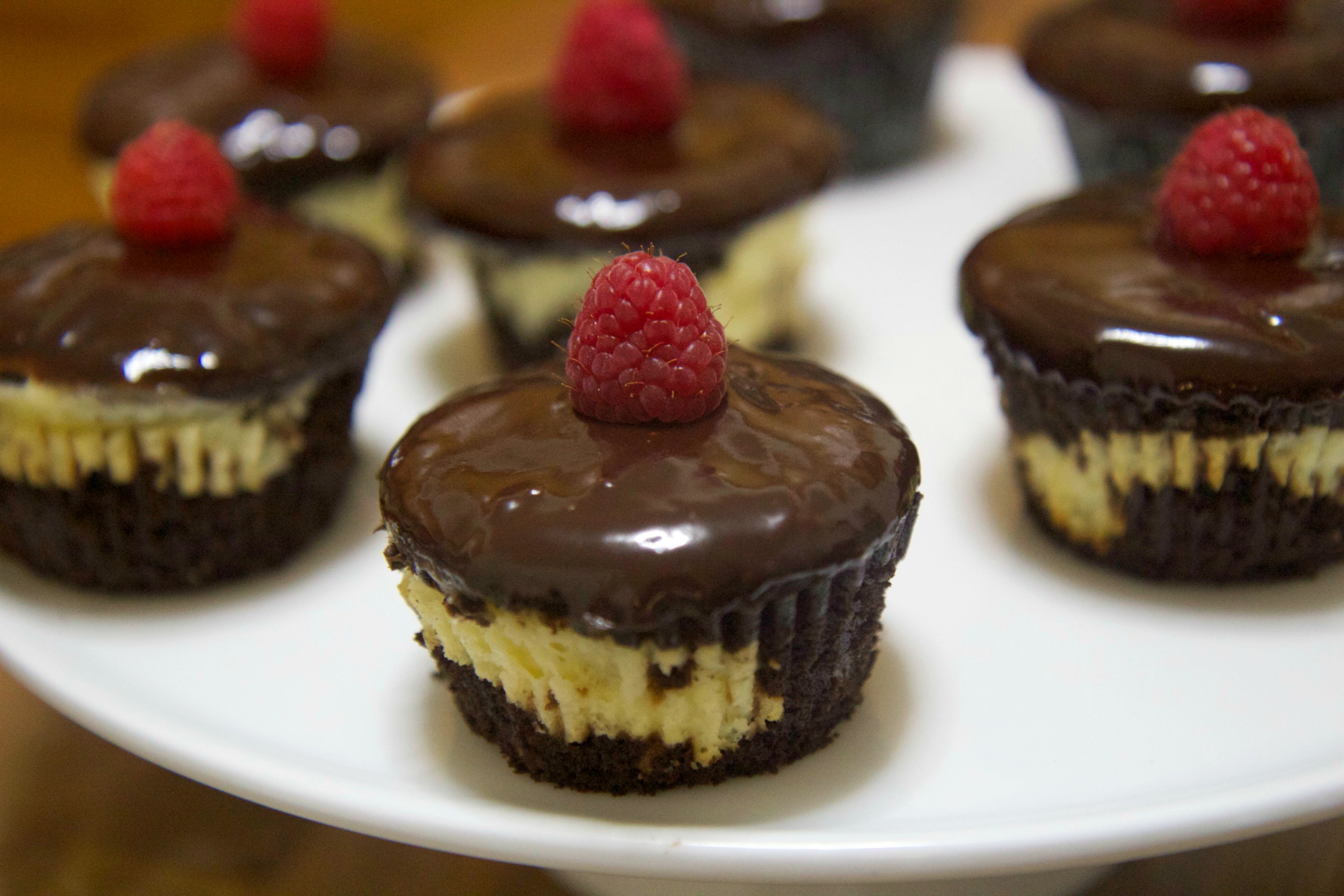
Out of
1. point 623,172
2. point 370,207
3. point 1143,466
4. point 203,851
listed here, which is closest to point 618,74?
point 623,172

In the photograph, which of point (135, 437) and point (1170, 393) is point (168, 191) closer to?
point (135, 437)

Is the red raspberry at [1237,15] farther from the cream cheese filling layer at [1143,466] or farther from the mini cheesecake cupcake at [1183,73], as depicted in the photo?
the cream cheese filling layer at [1143,466]

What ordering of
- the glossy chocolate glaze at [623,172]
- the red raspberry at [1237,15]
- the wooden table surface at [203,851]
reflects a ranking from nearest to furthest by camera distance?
the wooden table surface at [203,851] < the glossy chocolate glaze at [623,172] < the red raspberry at [1237,15]

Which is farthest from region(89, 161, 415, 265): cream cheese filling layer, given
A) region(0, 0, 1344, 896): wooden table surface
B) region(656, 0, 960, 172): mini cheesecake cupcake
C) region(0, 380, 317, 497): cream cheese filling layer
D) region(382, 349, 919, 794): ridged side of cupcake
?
region(382, 349, 919, 794): ridged side of cupcake

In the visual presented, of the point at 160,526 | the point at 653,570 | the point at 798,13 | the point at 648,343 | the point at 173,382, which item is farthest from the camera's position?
the point at 798,13

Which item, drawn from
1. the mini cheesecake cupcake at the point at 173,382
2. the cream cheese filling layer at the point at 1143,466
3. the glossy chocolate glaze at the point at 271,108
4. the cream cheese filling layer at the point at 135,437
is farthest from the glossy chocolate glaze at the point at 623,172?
the cream cheese filling layer at the point at 1143,466

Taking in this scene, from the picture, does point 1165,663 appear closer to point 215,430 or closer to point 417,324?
point 215,430
